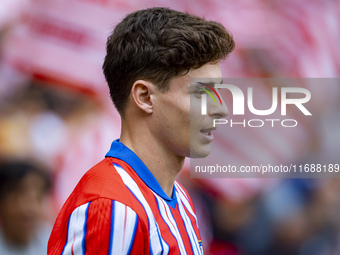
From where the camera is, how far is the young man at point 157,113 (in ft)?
3.39

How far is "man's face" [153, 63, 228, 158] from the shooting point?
1104mm

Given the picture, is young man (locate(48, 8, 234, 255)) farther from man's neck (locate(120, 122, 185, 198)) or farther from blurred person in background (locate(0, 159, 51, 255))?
blurred person in background (locate(0, 159, 51, 255))

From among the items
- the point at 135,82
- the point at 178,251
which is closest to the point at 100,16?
the point at 135,82

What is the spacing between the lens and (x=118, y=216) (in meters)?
0.94

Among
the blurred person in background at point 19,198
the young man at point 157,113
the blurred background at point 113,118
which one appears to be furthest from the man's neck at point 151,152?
the blurred person in background at point 19,198

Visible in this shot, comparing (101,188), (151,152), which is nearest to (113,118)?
(151,152)

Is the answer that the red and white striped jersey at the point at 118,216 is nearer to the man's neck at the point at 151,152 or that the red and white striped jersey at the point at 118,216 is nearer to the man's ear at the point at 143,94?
the man's neck at the point at 151,152

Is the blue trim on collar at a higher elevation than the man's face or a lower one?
lower

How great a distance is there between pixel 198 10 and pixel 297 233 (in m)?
1.41

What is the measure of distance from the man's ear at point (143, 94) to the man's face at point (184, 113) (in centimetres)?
2

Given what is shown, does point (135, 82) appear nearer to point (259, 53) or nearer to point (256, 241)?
point (259, 53)

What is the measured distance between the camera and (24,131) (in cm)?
260

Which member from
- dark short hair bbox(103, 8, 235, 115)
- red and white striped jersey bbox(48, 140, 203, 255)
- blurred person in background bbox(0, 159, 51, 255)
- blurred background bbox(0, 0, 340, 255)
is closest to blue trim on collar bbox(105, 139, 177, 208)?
red and white striped jersey bbox(48, 140, 203, 255)

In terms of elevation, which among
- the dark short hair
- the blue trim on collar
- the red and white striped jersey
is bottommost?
the red and white striped jersey
